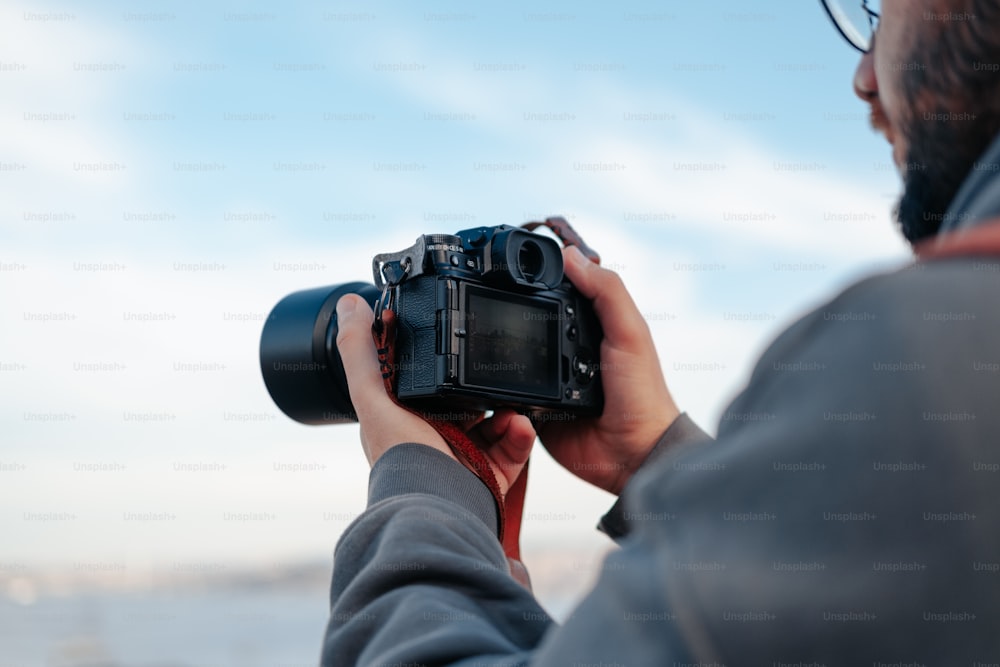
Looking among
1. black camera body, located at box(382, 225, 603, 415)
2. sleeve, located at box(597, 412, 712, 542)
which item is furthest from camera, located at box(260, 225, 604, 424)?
sleeve, located at box(597, 412, 712, 542)

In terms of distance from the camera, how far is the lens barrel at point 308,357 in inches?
57.0

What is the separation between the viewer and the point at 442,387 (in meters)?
1.23

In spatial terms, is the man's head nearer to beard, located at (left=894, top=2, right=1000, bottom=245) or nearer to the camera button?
beard, located at (left=894, top=2, right=1000, bottom=245)

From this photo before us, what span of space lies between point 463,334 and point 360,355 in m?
0.15

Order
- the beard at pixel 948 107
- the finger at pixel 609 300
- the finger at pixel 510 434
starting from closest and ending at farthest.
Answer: the beard at pixel 948 107 → the finger at pixel 510 434 → the finger at pixel 609 300

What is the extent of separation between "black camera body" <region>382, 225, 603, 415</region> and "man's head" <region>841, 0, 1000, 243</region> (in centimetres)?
69

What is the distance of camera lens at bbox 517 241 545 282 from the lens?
1411 mm

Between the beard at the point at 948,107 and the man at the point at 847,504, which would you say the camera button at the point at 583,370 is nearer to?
the beard at the point at 948,107

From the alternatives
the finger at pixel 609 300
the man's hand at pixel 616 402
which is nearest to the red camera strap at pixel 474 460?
the man's hand at pixel 616 402

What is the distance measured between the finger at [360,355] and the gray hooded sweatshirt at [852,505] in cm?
81

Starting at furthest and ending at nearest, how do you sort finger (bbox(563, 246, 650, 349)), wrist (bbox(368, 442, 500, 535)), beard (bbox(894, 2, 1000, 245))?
finger (bbox(563, 246, 650, 349)), wrist (bbox(368, 442, 500, 535)), beard (bbox(894, 2, 1000, 245))

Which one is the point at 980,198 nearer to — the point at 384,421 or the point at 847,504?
the point at 847,504

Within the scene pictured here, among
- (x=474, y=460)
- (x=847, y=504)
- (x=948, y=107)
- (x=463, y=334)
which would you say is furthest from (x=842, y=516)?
(x=463, y=334)

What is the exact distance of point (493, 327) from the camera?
135 cm
